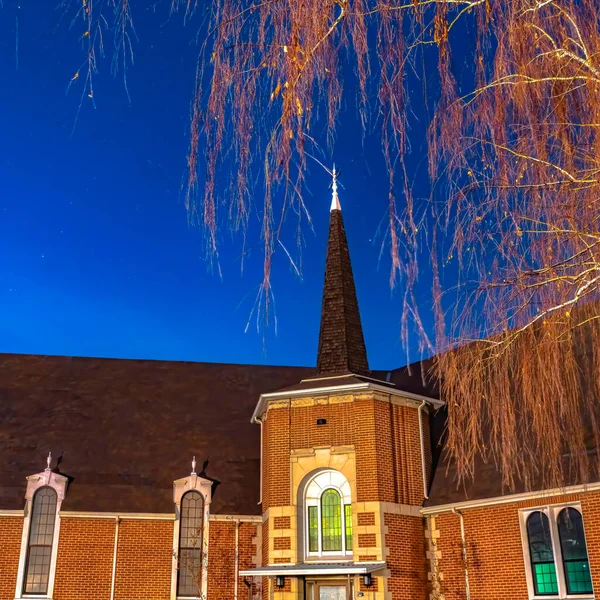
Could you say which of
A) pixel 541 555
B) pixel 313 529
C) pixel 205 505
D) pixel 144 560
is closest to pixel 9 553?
pixel 144 560

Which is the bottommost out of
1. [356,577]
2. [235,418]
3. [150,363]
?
[356,577]

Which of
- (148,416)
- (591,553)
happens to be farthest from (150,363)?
(591,553)

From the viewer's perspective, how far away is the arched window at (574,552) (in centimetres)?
1626

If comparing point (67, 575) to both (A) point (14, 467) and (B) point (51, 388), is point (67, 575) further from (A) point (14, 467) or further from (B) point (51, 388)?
(B) point (51, 388)

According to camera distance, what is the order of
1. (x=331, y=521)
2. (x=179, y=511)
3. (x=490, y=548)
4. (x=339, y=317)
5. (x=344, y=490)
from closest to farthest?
(x=490, y=548), (x=331, y=521), (x=344, y=490), (x=179, y=511), (x=339, y=317)

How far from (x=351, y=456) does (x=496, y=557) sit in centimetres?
426

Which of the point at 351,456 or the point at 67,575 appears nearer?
the point at 351,456

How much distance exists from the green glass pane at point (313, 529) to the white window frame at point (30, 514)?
24.0ft

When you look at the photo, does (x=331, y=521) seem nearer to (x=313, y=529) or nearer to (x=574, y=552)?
(x=313, y=529)

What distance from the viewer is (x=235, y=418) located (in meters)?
25.3

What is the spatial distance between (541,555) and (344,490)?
5072mm

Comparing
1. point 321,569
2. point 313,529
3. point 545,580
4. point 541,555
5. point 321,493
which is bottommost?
point 545,580

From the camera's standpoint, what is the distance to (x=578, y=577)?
16344 millimetres

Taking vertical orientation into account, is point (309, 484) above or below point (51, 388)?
below
